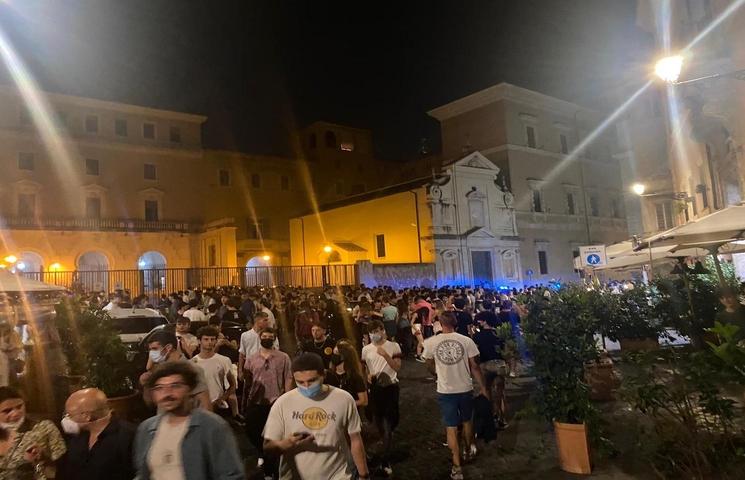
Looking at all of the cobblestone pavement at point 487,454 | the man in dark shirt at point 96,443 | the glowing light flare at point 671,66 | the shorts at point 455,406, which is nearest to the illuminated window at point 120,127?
the cobblestone pavement at point 487,454

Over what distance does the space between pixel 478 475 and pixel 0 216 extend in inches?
1410

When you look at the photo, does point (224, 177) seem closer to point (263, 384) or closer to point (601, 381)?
point (601, 381)

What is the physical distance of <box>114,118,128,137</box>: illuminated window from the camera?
37344 millimetres

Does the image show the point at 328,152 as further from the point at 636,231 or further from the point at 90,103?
the point at 636,231

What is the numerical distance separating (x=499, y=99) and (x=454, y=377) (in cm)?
3657

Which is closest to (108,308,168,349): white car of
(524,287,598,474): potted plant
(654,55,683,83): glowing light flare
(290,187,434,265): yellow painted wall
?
(524,287,598,474): potted plant

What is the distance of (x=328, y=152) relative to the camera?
47781 mm

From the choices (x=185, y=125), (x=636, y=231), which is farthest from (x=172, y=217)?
(x=636, y=231)

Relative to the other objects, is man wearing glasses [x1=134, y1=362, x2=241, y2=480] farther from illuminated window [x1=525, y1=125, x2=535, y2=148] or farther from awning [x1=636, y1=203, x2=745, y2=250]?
illuminated window [x1=525, y1=125, x2=535, y2=148]

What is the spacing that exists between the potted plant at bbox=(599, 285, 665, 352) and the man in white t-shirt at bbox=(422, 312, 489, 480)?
21.9ft

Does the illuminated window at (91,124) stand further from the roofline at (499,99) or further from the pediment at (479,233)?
the pediment at (479,233)

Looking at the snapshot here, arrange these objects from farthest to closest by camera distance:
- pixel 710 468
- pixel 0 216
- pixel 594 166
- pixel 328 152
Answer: pixel 328 152 < pixel 594 166 < pixel 0 216 < pixel 710 468

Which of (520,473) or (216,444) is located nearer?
(216,444)

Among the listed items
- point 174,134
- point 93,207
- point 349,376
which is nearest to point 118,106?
point 174,134
